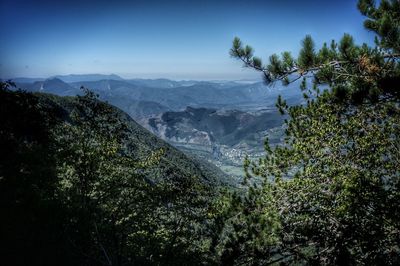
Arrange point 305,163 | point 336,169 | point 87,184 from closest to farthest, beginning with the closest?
point 336,169 → point 305,163 → point 87,184


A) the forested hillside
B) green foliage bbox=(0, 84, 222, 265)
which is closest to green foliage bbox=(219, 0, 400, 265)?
the forested hillside

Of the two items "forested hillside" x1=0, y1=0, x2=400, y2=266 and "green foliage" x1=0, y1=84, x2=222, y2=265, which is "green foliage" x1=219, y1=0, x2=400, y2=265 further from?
"green foliage" x1=0, y1=84, x2=222, y2=265

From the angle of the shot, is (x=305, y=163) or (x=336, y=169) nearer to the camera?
(x=336, y=169)

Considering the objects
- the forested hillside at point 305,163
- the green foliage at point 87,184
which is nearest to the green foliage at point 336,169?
the forested hillside at point 305,163

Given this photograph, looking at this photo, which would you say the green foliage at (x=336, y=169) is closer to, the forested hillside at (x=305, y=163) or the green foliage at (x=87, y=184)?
the forested hillside at (x=305, y=163)

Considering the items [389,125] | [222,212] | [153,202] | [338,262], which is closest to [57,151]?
[153,202]

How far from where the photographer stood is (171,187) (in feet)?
64.1

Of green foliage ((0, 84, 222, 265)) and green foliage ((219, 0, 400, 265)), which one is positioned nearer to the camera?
green foliage ((219, 0, 400, 265))

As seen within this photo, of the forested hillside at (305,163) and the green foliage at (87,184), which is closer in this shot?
the forested hillside at (305,163)

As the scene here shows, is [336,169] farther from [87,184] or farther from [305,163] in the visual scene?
[87,184]

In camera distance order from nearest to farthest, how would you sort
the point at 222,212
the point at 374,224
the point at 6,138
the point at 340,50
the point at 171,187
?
1. the point at 374,224
2. the point at 340,50
3. the point at 222,212
4. the point at 6,138
5. the point at 171,187

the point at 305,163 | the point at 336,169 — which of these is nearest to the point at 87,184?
the point at 305,163

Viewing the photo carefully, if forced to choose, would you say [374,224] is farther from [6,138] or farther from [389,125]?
[6,138]

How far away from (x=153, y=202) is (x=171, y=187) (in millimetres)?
1481
